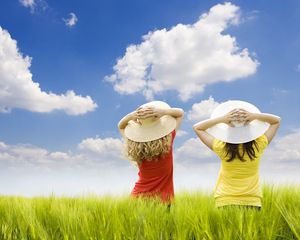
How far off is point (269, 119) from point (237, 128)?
0.33 m

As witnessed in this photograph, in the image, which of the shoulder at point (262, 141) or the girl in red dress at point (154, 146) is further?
the girl in red dress at point (154, 146)

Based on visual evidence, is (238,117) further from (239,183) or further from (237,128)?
(239,183)

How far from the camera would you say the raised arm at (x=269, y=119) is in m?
4.48

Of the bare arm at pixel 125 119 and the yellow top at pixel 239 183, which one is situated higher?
the bare arm at pixel 125 119

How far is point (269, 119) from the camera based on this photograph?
14.7 ft

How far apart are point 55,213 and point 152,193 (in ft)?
4.19

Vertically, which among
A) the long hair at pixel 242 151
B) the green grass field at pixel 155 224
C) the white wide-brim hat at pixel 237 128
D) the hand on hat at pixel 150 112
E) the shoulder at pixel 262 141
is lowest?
the green grass field at pixel 155 224

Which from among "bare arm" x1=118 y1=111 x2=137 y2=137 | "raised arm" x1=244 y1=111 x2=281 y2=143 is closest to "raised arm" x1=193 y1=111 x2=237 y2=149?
"raised arm" x1=244 y1=111 x2=281 y2=143

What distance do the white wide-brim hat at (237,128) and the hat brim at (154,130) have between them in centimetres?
51

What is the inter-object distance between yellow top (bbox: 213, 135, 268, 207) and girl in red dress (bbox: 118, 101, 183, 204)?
25.7 inches

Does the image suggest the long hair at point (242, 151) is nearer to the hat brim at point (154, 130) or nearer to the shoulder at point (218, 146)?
the shoulder at point (218, 146)

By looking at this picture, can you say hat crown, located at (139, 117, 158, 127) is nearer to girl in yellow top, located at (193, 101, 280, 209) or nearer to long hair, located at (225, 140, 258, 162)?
girl in yellow top, located at (193, 101, 280, 209)

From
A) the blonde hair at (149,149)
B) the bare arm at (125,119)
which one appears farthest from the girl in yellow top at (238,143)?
the bare arm at (125,119)

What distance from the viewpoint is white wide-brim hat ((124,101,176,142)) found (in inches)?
193
